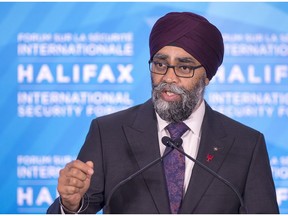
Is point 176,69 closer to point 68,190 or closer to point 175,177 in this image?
point 175,177

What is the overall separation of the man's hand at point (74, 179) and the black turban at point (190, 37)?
672mm

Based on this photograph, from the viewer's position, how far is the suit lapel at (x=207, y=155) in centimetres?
242

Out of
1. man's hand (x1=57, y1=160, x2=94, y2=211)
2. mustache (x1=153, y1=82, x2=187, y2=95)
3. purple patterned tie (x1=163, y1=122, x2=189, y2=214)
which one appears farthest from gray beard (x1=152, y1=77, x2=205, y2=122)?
man's hand (x1=57, y1=160, x2=94, y2=211)

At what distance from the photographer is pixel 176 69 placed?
2504mm

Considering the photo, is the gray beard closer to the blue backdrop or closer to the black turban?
the black turban

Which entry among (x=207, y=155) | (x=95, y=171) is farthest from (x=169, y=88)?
(x=95, y=171)

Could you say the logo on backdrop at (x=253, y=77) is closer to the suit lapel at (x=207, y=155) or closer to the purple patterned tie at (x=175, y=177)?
the suit lapel at (x=207, y=155)

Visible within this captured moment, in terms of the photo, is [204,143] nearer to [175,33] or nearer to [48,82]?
[175,33]

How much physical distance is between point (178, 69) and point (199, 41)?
0.46ft

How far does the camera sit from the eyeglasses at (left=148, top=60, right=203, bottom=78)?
98.1 inches

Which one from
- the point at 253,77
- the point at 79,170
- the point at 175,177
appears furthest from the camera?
the point at 253,77

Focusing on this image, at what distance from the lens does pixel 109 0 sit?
3.80m

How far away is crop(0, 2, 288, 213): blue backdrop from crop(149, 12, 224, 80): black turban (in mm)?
1143

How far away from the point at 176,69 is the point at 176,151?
0.30 metres
